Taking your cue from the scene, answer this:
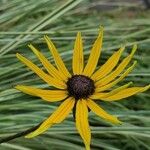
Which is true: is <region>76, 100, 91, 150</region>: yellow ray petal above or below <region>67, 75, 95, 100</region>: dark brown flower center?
below

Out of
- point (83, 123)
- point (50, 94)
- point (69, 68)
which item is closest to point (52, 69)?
point (50, 94)

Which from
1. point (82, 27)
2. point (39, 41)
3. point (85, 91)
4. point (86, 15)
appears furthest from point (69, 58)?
point (85, 91)

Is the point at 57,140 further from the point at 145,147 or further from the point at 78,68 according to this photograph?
the point at 78,68

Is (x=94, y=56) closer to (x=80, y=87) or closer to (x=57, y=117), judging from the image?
(x=80, y=87)

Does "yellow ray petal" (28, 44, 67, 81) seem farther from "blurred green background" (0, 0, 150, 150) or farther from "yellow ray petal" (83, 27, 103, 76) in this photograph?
"blurred green background" (0, 0, 150, 150)

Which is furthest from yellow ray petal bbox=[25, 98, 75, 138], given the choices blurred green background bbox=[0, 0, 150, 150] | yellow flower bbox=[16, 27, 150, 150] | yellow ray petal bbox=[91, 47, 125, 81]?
blurred green background bbox=[0, 0, 150, 150]
